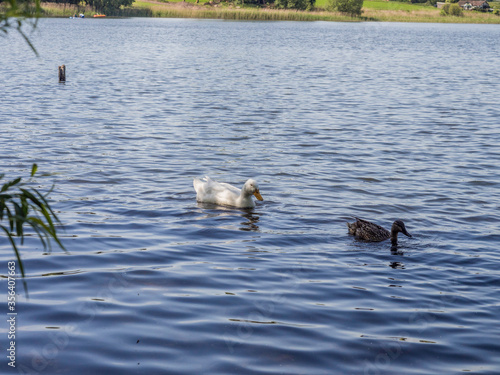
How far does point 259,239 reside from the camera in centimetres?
981

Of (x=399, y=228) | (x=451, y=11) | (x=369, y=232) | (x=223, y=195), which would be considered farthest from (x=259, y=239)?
(x=451, y=11)

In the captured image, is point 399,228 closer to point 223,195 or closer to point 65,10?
point 223,195

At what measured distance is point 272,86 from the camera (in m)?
30.7

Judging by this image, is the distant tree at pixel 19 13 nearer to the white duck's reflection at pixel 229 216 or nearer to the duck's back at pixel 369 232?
the duck's back at pixel 369 232

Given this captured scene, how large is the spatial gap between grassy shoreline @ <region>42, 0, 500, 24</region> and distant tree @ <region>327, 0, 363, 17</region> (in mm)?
1379

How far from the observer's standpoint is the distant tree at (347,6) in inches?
4552

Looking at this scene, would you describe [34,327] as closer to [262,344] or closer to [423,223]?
[262,344]

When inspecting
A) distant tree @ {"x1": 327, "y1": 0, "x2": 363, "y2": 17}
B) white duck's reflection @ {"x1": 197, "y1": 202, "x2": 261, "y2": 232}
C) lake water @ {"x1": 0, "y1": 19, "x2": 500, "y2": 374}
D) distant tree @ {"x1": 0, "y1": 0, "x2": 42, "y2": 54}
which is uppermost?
distant tree @ {"x1": 327, "y1": 0, "x2": 363, "y2": 17}

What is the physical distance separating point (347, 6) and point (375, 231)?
374 feet

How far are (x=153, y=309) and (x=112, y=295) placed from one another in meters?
0.69

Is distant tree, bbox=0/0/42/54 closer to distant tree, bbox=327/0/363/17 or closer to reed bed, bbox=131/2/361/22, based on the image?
reed bed, bbox=131/2/361/22

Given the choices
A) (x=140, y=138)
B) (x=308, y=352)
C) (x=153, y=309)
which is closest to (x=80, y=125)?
(x=140, y=138)

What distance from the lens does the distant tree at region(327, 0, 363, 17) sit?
11562 cm

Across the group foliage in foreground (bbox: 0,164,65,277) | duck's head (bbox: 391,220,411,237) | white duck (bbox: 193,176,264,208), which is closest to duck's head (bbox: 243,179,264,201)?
white duck (bbox: 193,176,264,208)
